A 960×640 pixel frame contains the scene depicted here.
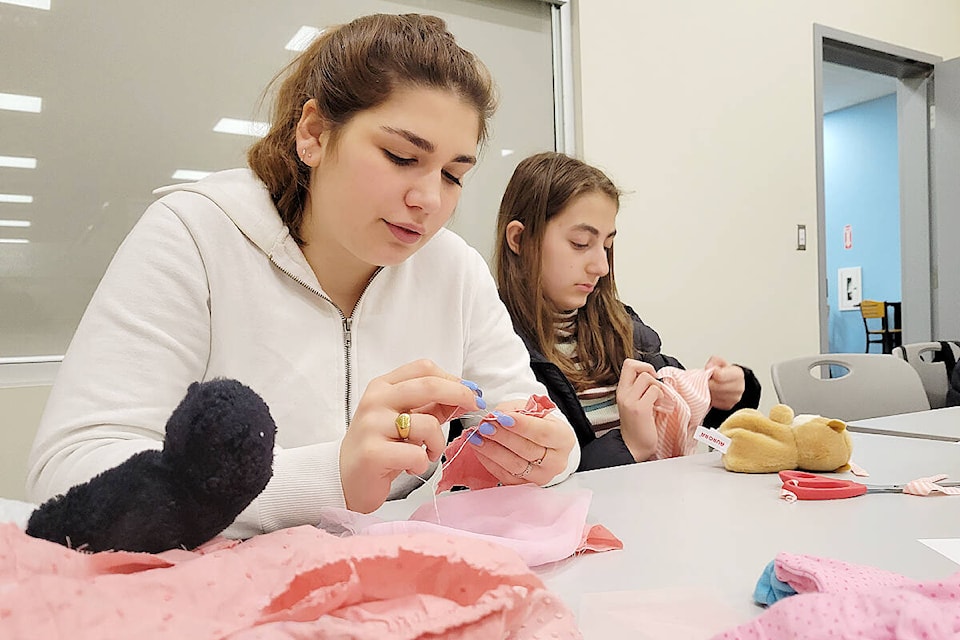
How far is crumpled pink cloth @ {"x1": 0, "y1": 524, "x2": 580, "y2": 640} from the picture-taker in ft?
1.17

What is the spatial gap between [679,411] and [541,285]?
43 centimetres

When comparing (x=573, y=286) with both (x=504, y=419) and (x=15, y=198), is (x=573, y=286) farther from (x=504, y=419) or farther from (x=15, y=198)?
(x=15, y=198)

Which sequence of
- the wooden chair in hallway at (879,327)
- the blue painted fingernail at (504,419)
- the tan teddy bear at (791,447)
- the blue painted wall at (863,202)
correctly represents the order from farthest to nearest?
1. the blue painted wall at (863,202)
2. the wooden chair in hallway at (879,327)
3. the tan teddy bear at (791,447)
4. the blue painted fingernail at (504,419)

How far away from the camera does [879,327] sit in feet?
22.6

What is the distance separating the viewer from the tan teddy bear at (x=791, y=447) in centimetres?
106

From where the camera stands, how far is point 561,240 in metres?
1.65

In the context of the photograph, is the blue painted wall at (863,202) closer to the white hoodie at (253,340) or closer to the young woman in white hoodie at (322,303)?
the white hoodie at (253,340)

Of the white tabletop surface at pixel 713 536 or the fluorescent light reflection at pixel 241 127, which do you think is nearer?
the white tabletop surface at pixel 713 536

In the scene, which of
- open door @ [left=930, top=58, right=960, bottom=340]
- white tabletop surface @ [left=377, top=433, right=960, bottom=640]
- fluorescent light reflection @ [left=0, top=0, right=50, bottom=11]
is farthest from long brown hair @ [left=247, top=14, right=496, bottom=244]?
open door @ [left=930, top=58, right=960, bottom=340]

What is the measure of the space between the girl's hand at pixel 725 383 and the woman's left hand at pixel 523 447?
0.85 meters

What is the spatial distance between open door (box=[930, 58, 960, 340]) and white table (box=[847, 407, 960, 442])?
264 centimetres

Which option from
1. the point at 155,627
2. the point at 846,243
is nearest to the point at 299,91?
the point at 155,627

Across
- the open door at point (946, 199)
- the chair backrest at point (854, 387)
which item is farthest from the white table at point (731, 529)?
the open door at point (946, 199)

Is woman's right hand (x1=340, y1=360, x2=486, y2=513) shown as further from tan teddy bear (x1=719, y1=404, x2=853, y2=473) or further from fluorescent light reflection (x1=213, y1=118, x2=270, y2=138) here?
fluorescent light reflection (x1=213, y1=118, x2=270, y2=138)
